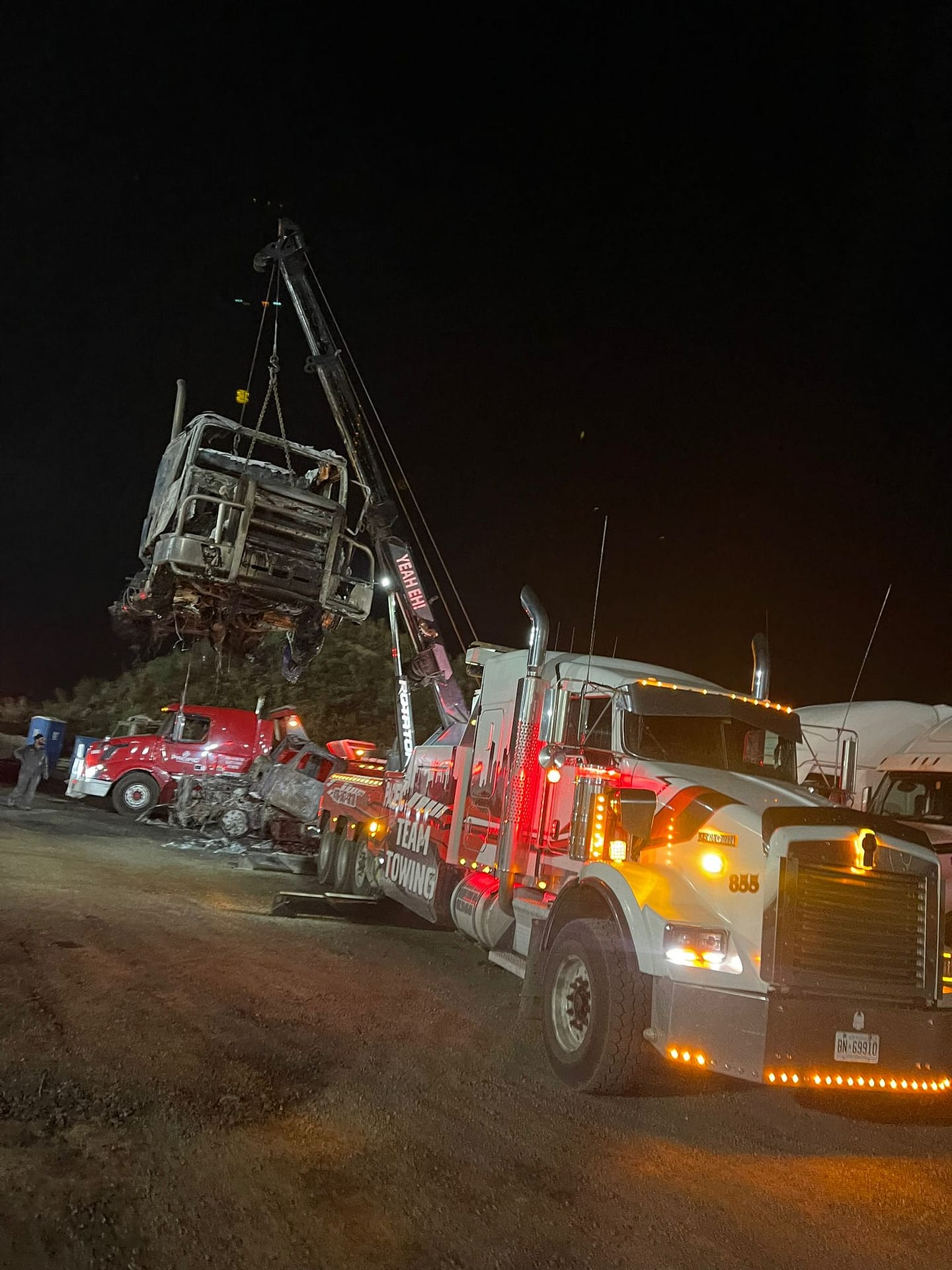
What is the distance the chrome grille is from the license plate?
24 centimetres

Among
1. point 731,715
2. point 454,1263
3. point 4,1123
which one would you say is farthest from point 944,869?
point 4,1123

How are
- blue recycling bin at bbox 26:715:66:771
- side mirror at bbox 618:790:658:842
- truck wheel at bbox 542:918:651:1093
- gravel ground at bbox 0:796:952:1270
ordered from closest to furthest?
1. gravel ground at bbox 0:796:952:1270
2. truck wheel at bbox 542:918:651:1093
3. side mirror at bbox 618:790:658:842
4. blue recycling bin at bbox 26:715:66:771

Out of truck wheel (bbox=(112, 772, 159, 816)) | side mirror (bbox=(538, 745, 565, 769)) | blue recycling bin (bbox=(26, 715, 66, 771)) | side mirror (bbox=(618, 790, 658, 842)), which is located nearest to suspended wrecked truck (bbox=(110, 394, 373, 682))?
side mirror (bbox=(538, 745, 565, 769))

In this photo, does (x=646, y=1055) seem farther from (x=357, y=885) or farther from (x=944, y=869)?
(x=357, y=885)

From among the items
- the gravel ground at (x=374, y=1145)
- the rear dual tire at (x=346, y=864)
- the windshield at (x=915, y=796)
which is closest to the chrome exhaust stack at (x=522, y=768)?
the gravel ground at (x=374, y=1145)

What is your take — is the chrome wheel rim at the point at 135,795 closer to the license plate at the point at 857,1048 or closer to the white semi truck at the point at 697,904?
the white semi truck at the point at 697,904

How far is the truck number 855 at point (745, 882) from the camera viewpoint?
5043 mm

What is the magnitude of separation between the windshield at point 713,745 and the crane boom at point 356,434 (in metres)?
5.49

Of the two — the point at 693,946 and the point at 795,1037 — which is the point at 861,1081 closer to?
the point at 795,1037

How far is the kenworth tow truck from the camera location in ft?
16.0

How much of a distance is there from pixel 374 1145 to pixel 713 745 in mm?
3990

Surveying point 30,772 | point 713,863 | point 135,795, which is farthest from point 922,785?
point 30,772

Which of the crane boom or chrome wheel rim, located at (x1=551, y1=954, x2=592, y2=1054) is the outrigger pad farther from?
chrome wheel rim, located at (x1=551, y1=954, x2=592, y2=1054)

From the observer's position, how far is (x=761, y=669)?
8266 mm
